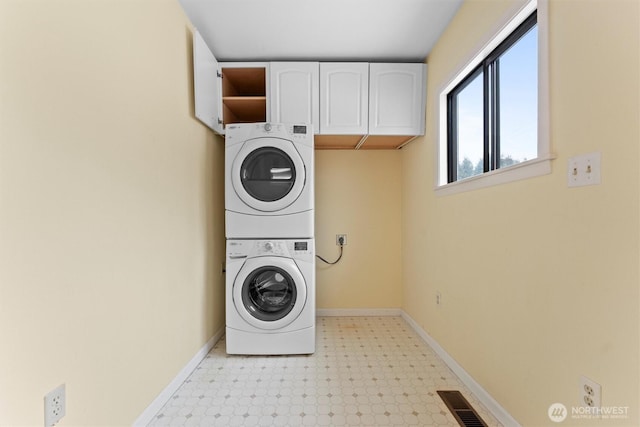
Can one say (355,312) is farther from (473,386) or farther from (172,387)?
(172,387)

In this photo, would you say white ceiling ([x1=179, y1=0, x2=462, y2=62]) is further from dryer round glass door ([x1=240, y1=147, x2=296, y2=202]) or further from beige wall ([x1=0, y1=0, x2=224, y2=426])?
dryer round glass door ([x1=240, y1=147, x2=296, y2=202])

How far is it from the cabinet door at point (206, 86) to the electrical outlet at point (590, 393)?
2.40 metres

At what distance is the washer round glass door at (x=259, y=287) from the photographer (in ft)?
7.70

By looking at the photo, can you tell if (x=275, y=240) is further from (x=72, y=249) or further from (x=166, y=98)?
(x=72, y=249)

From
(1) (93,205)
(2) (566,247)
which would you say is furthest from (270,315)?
(2) (566,247)

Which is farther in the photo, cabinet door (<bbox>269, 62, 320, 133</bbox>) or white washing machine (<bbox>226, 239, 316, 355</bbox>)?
cabinet door (<bbox>269, 62, 320, 133</bbox>)

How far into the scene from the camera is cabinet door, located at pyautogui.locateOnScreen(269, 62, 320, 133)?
2.57 meters

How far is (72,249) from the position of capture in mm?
1128

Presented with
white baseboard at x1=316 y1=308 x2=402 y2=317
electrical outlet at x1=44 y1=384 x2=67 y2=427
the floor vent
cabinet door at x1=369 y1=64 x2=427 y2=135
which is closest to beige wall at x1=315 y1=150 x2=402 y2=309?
white baseboard at x1=316 y1=308 x2=402 y2=317

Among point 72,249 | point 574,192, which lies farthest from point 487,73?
point 72,249

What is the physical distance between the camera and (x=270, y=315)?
239 centimetres

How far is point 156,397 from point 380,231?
7.73ft

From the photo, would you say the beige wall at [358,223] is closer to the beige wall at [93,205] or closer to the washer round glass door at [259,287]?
the washer round glass door at [259,287]

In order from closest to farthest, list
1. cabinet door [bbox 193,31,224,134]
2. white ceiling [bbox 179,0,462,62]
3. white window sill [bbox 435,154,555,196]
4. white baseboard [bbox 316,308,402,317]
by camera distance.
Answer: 1. white window sill [bbox 435,154,555,196]
2. white ceiling [bbox 179,0,462,62]
3. cabinet door [bbox 193,31,224,134]
4. white baseboard [bbox 316,308,402,317]
